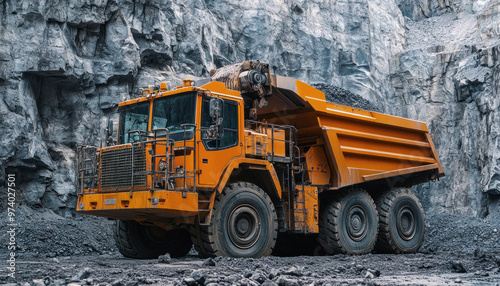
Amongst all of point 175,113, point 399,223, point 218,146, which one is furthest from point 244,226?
point 399,223

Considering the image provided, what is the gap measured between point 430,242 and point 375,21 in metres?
35.0

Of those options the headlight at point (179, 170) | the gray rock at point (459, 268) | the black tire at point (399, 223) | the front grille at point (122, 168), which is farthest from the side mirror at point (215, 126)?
the black tire at point (399, 223)

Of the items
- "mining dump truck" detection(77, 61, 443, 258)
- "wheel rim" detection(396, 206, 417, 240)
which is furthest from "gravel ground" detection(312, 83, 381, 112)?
"wheel rim" detection(396, 206, 417, 240)

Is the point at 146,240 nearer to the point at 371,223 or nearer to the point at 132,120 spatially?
the point at 132,120

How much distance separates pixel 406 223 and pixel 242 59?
23802 mm

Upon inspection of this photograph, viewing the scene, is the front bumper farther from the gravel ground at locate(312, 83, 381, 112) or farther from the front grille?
the gravel ground at locate(312, 83, 381, 112)

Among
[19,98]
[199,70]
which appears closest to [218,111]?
[19,98]

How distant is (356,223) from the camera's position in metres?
10.9

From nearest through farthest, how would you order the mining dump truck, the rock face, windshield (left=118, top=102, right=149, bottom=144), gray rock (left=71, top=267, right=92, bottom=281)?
gray rock (left=71, top=267, right=92, bottom=281), the mining dump truck, windshield (left=118, top=102, right=149, bottom=144), the rock face

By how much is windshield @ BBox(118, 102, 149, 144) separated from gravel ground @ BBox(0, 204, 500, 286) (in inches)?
82.2

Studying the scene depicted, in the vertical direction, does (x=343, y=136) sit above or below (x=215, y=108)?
below

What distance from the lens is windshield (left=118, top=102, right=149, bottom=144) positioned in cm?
907

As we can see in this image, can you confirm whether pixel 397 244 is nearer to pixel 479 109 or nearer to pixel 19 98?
pixel 19 98

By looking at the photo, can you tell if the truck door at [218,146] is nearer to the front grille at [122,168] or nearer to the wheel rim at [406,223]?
the front grille at [122,168]
